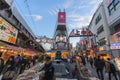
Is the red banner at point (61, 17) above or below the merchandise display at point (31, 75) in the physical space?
above

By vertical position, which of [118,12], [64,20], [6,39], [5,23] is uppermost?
[64,20]

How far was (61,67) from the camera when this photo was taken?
27.9 ft

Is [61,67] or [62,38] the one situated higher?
[62,38]

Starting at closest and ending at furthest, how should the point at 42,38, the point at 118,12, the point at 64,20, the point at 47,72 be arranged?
the point at 47,72, the point at 118,12, the point at 42,38, the point at 64,20

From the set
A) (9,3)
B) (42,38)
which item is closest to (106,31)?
(9,3)

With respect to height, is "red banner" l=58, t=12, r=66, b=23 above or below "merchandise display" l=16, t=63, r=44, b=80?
above

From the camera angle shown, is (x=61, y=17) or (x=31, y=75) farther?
(x=61, y=17)

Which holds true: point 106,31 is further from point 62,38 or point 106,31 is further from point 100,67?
point 62,38

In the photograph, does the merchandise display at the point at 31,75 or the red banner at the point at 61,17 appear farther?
the red banner at the point at 61,17

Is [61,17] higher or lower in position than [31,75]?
higher

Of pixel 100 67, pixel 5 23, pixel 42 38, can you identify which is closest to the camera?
Answer: pixel 100 67

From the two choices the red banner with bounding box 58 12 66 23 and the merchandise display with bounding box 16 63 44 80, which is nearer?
the merchandise display with bounding box 16 63 44 80

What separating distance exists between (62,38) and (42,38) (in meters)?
16.9

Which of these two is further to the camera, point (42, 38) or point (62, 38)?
point (62, 38)
